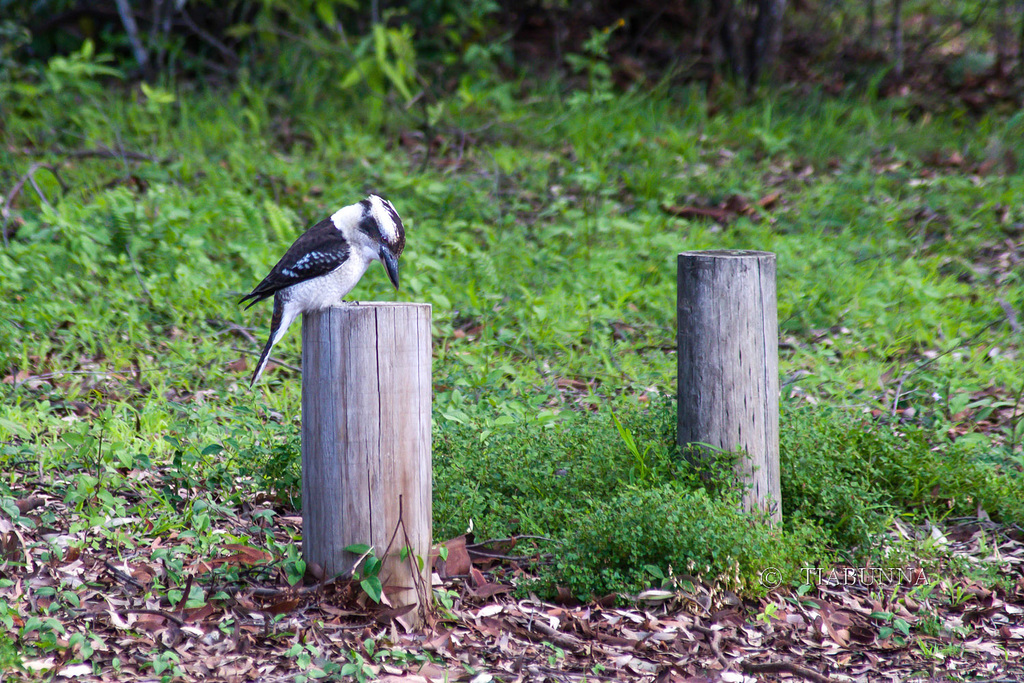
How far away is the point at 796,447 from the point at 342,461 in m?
1.90

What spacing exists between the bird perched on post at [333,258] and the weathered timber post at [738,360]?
4.00ft

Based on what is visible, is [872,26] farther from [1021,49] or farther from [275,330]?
[275,330]

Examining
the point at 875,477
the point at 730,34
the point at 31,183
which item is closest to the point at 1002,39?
the point at 730,34

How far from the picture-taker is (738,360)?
11.4 ft

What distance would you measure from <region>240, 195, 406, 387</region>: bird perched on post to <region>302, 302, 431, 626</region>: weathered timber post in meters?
0.65

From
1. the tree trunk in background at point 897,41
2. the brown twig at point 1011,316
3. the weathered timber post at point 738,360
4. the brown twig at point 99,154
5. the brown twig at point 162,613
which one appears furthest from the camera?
the tree trunk in background at point 897,41

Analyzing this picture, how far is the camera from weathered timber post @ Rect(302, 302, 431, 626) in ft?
9.56

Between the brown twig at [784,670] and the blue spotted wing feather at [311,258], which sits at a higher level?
the blue spotted wing feather at [311,258]

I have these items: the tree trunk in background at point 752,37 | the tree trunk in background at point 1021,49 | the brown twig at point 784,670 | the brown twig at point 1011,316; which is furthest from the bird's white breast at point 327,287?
the tree trunk in background at point 1021,49

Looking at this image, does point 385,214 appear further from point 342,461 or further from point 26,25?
point 26,25

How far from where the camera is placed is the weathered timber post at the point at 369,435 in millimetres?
2914

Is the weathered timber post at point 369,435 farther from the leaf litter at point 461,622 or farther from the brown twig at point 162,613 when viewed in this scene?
the brown twig at point 162,613

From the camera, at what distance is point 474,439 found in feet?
12.8

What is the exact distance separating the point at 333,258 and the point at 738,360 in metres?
1.66
